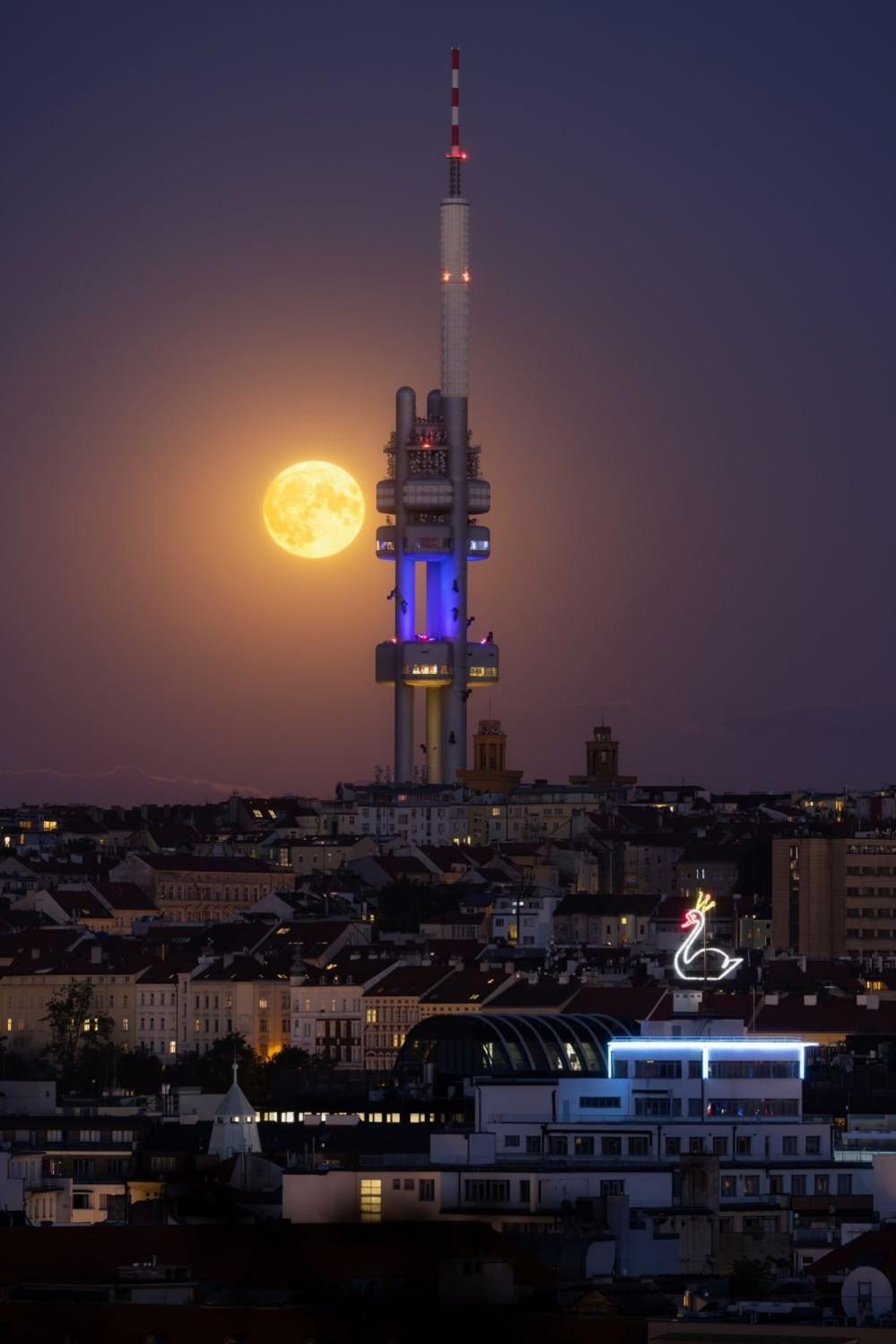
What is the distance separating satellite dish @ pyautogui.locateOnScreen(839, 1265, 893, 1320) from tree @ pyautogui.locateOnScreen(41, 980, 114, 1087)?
9424 cm

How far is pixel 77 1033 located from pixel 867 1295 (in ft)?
349

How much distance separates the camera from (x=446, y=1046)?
101562 mm

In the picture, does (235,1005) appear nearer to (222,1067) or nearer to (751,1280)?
(222,1067)

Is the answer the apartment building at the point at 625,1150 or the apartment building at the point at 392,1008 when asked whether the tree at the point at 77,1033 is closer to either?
the apartment building at the point at 392,1008

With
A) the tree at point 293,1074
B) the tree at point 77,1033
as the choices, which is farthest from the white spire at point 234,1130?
the tree at point 77,1033

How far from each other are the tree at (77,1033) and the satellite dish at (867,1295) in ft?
309

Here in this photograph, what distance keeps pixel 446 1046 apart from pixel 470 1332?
48.3m

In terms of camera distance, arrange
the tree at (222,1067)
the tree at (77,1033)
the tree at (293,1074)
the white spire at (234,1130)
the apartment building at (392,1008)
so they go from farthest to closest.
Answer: the apartment building at (392,1008)
the tree at (77,1033)
the tree at (222,1067)
the tree at (293,1074)
the white spire at (234,1130)

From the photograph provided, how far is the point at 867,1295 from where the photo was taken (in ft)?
196

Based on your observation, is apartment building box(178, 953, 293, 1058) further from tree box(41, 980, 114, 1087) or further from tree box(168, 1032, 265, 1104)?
tree box(41, 980, 114, 1087)

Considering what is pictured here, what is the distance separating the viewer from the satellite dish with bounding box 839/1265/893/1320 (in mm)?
58812

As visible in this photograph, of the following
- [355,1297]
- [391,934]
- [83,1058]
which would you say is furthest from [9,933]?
[355,1297]

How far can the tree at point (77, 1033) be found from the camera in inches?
6211

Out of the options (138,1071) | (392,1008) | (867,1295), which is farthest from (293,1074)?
(867,1295)
